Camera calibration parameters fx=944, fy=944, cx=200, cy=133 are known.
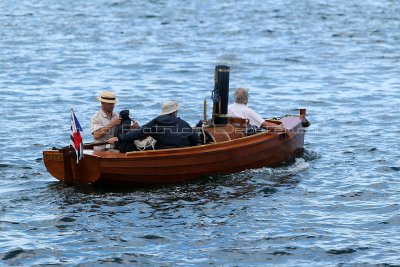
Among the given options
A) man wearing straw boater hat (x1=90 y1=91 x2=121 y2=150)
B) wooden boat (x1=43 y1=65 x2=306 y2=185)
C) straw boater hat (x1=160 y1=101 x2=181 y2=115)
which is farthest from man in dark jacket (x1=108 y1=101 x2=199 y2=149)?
man wearing straw boater hat (x1=90 y1=91 x2=121 y2=150)

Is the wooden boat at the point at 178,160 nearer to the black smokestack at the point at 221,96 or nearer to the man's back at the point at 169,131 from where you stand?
the black smokestack at the point at 221,96

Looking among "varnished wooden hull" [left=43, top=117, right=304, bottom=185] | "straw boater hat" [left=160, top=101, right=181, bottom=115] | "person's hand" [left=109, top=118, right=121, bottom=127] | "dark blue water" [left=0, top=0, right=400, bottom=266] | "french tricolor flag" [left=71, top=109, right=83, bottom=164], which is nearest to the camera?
"dark blue water" [left=0, top=0, right=400, bottom=266]

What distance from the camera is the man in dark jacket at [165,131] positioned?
15883 mm

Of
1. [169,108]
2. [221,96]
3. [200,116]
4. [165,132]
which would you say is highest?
[221,96]

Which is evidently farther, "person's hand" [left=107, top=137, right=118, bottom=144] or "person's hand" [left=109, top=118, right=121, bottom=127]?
"person's hand" [left=109, top=118, right=121, bottom=127]

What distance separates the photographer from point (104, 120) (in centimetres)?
1653

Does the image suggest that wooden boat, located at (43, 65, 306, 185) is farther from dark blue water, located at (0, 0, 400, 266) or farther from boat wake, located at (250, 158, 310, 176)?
dark blue water, located at (0, 0, 400, 266)

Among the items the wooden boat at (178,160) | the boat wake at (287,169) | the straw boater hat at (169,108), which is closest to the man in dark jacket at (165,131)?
the straw boater hat at (169,108)

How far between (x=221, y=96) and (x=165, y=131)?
216cm

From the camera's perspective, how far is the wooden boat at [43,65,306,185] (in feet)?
51.5

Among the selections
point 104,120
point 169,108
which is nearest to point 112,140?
point 104,120

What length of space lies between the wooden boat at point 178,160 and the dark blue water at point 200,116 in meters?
0.24

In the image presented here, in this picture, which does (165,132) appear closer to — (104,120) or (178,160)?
(178,160)

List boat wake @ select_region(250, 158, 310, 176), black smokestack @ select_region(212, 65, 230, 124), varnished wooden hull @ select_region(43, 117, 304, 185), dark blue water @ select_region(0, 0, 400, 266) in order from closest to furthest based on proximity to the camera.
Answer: dark blue water @ select_region(0, 0, 400, 266) < varnished wooden hull @ select_region(43, 117, 304, 185) < boat wake @ select_region(250, 158, 310, 176) < black smokestack @ select_region(212, 65, 230, 124)
